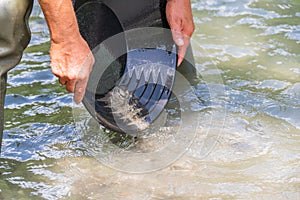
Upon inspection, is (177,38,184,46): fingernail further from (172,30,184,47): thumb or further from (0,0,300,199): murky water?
(0,0,300,199): murky water

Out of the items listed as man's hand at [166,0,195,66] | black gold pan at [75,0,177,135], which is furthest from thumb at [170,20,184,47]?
black gold pan at [75,0,177,135]

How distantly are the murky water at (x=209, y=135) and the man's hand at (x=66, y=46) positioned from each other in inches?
22.7

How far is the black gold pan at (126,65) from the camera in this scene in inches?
133

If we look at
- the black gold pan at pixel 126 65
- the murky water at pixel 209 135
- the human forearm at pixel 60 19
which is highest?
the human forearm at pixel 60 19

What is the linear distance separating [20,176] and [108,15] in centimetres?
96

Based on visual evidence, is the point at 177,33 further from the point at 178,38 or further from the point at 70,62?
the point at 70,62

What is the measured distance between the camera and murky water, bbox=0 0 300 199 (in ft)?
9.88

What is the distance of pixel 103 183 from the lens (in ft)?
10.1

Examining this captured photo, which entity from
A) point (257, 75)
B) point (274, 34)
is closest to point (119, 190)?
point (257, 75)

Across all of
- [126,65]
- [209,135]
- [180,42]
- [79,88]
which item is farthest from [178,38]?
[79,88]

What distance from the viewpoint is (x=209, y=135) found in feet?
11.2

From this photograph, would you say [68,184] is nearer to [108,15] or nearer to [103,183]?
[103,183]

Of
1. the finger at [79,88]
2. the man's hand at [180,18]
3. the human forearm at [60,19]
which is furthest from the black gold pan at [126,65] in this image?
the human forearm at [60,19]

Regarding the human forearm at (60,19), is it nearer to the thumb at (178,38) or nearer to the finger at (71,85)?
the finger at (71,85)
